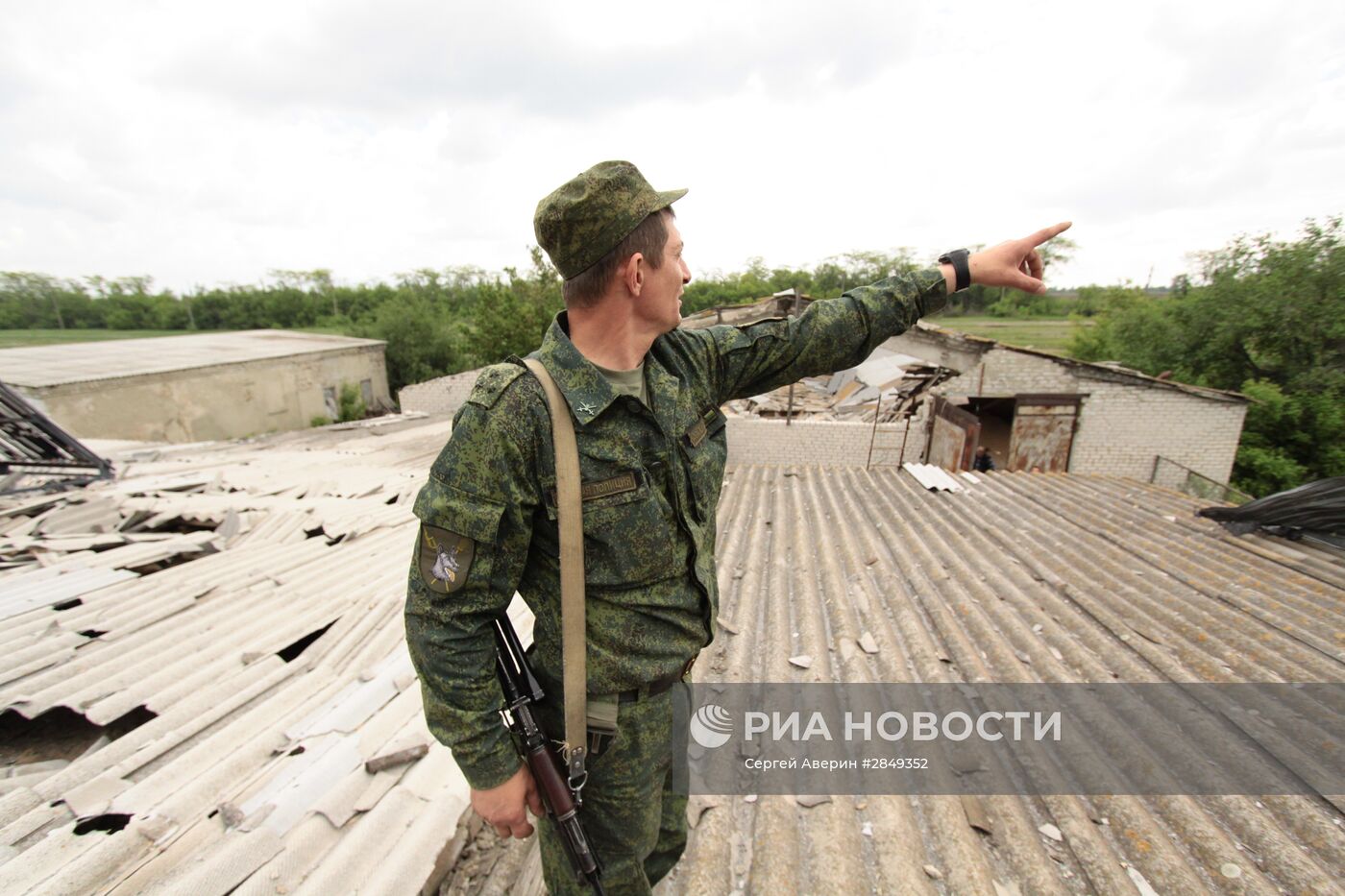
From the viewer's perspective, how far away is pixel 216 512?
17.1ft

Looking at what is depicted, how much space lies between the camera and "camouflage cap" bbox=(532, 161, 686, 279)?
1.21m

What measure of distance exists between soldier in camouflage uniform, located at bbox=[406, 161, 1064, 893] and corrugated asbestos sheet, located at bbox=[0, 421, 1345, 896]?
0.63 m

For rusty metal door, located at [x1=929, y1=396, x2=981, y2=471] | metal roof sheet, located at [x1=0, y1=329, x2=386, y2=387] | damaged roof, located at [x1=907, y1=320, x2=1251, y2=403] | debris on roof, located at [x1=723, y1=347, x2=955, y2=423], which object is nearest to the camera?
rusty metal door, located at [x1=929, y1=396, x2=981, y2=471]

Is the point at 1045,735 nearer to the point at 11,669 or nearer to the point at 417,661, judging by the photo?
the point at 417,661

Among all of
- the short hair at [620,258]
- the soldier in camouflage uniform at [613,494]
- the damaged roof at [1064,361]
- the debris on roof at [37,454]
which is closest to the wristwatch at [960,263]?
the soldier in camouflage uniform at [613,494]

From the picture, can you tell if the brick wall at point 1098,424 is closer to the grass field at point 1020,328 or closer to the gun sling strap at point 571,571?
the gun sling strap at point 571,571

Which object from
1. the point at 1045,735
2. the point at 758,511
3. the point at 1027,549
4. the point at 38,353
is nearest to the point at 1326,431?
the point at 1027,549

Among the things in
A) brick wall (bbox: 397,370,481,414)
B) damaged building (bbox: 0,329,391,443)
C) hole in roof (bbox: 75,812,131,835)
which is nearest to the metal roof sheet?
damaged building (bbox: 0,329,391,443)

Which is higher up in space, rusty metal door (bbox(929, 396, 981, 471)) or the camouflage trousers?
the camouflage trousers

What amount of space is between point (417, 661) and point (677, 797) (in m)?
0.93

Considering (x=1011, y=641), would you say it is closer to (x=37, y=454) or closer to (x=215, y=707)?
(x=215, y=707)

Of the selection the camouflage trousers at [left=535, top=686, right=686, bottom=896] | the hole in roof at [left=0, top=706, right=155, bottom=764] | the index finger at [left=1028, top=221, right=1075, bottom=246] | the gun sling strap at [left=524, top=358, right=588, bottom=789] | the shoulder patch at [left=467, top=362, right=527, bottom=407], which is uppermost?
the index finger at [left=1028, top=221, right=1075, bottom=246]

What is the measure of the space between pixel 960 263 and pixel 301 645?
3.63 meters

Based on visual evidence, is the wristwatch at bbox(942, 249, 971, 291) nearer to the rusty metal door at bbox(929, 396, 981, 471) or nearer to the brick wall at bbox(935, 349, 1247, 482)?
the rusty metal door at bbox(929, 396, 981, 471)
